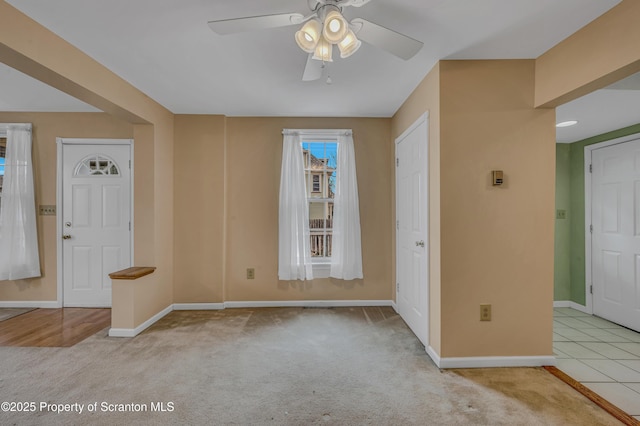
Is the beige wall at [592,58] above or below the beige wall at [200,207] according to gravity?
above

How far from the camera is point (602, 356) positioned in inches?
99.7

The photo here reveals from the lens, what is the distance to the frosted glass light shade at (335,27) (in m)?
1.40

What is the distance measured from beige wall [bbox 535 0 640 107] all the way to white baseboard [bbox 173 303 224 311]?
12.7ft

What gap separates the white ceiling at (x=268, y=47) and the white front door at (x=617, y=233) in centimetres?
55

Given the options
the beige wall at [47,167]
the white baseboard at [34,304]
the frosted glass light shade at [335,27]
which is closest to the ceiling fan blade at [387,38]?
the frosted glass light shade at [335,27]

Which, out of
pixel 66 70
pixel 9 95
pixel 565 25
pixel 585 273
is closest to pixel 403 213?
pixel 565 25

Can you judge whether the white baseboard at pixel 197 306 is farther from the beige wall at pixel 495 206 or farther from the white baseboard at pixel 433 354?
the beige wall at pixel 495 206

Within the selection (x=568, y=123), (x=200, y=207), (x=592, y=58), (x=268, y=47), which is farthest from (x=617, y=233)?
(x=200, y=207)

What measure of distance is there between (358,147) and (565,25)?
2191 millimetres

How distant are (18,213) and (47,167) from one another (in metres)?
0.63

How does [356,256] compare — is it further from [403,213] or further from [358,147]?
[358,147]

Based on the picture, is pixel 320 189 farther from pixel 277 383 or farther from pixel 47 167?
pixel 47 167

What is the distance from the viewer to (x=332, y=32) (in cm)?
144

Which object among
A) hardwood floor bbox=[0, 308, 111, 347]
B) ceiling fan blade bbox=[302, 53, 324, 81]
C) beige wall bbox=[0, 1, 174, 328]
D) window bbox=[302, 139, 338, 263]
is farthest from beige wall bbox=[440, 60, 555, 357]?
hardwood floor bbox=[0, 308, 111, 347]
